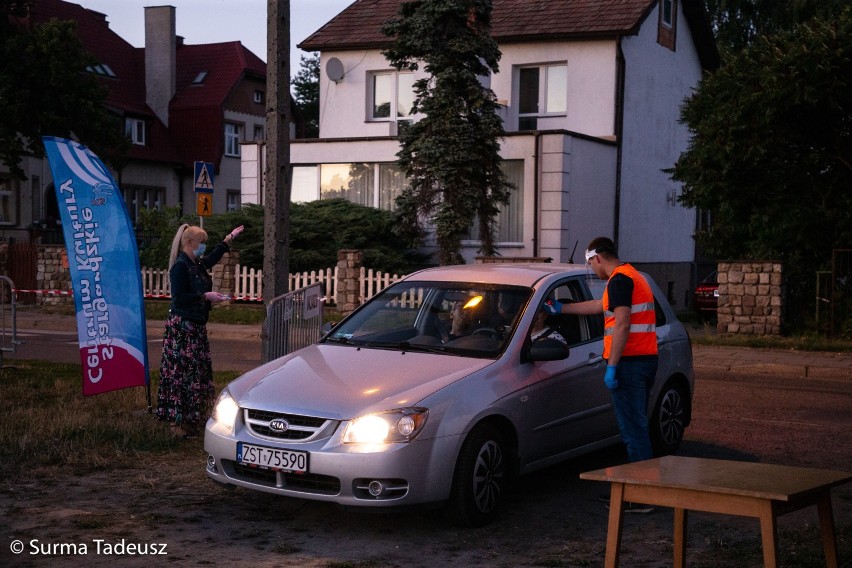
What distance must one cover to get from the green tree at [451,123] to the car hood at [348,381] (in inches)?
679

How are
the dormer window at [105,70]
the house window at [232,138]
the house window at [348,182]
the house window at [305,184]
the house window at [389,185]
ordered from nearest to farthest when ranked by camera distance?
the house window at [389,185], the house window at [348,182], the house window at [305,184], the dormer window at [105,70], the house window at [232,138]

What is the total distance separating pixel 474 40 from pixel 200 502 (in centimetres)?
1852

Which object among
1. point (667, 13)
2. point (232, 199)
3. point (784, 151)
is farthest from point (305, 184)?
point (232, 199)

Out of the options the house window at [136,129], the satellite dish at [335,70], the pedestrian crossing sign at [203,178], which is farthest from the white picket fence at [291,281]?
the house window at [136,129]

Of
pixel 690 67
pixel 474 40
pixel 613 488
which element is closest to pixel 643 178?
pixel 690 67

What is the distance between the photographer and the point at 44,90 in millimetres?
35312

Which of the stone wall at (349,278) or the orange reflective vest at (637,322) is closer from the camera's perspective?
the orange reflective vest at (637,322)

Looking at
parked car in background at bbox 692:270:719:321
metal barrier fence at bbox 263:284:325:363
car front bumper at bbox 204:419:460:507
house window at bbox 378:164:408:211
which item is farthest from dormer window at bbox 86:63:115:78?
car front bumper at bbox 204:419:460:507

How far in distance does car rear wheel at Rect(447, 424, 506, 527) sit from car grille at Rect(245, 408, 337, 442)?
2.83ft

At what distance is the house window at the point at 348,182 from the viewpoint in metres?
30.0

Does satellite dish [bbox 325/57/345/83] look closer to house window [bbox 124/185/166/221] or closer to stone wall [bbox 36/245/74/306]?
stone wall [bbox 36/245/74/306]

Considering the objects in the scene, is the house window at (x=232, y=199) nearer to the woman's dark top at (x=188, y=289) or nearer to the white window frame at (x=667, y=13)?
the white window frame at (x=667, y=13)

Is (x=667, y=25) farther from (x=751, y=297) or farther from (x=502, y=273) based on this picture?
(x=502, y=273)

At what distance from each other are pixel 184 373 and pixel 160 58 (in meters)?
45.5
